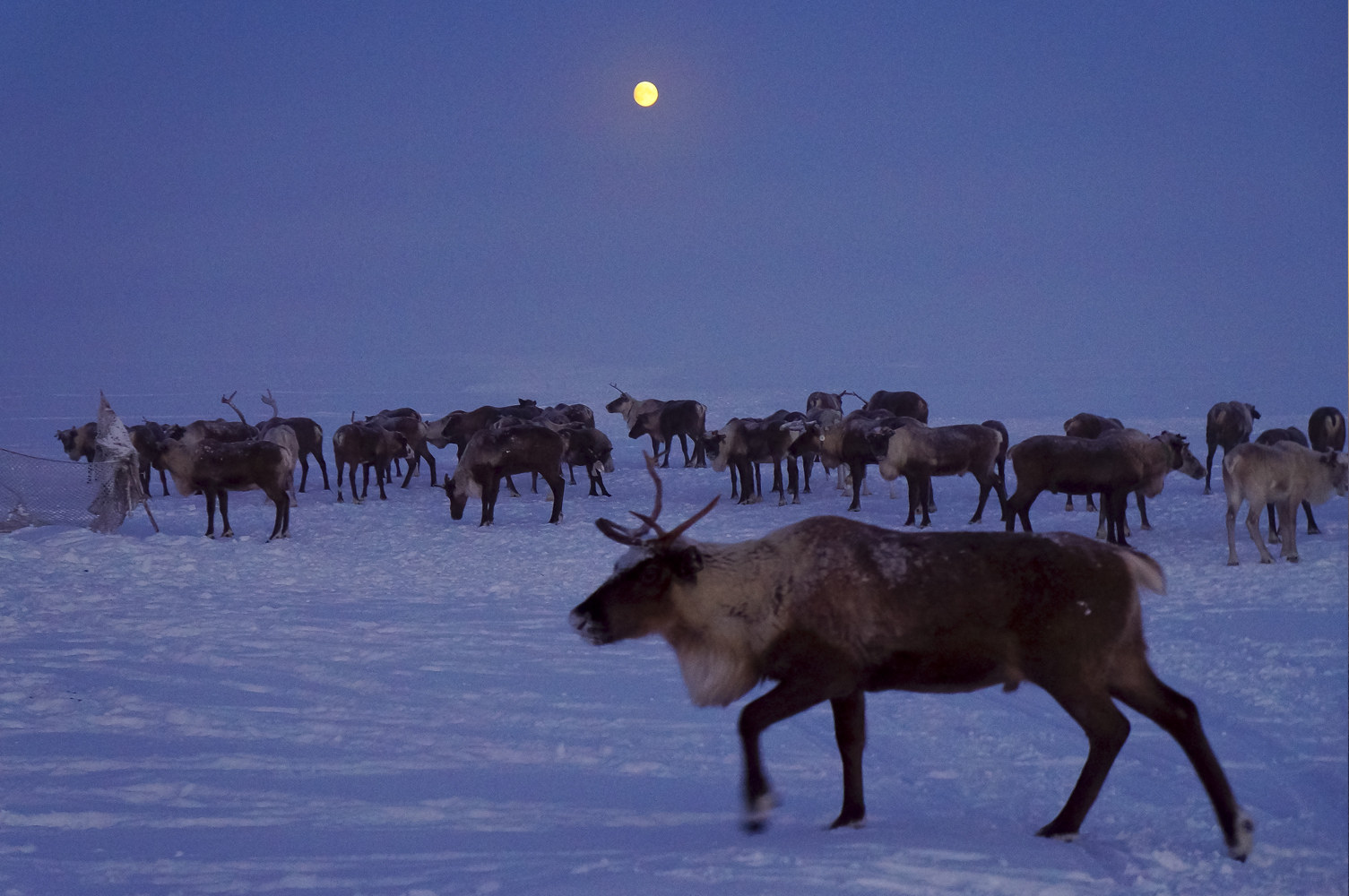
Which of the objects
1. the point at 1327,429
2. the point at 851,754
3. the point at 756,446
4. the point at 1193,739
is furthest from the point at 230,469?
the point at 1327,429

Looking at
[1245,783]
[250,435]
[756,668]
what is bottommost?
[1245,783]

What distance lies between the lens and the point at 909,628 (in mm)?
3717

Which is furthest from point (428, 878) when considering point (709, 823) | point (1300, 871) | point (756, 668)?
point (1300, 871)

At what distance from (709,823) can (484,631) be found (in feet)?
14.9

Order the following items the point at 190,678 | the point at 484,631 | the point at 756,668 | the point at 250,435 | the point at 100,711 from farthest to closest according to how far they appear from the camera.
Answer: the point at 250,435 → the point at 484,631 → the point at 190,678 → the point at 100,711 → the point at 756,668

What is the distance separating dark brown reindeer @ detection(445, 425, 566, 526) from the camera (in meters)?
15.5

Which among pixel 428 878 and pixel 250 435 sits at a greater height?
pixel 250 435

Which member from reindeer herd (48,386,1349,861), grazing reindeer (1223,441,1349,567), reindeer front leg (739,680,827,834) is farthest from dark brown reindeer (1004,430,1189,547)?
reindeer front leg (739,680,827,834)

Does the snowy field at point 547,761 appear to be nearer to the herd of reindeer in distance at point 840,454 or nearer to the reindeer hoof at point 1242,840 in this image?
the reindeer hoof at point 1242,840

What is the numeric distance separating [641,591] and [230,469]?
11633mm

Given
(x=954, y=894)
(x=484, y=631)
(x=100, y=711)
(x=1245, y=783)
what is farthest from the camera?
(x=484, y=631)

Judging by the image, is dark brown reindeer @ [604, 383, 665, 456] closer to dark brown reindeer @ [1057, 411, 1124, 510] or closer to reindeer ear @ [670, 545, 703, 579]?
dark brown reindeer @ [1057, 411, 1124, 510]

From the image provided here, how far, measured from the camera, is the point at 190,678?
22.2 feet

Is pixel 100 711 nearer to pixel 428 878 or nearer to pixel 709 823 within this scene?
pixel 428 878
